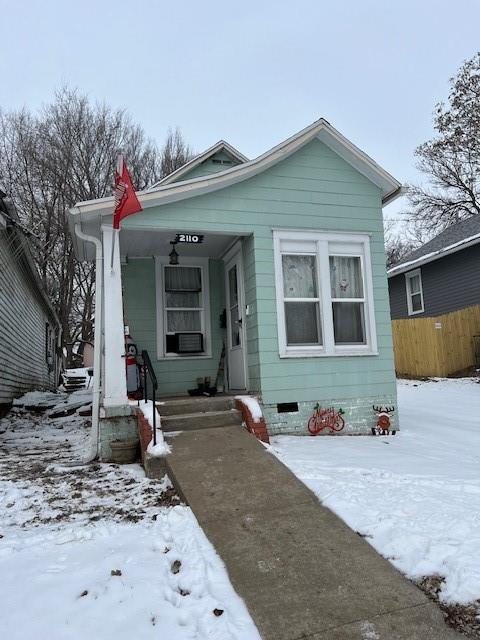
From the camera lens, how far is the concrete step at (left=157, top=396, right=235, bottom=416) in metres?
5.97

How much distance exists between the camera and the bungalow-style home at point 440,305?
Result: 1441 cm

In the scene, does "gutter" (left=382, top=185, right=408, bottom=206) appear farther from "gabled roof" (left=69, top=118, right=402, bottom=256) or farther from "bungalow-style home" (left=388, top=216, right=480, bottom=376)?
"bungalow-style home" (left=388, top=216, right=480, bottom=376)

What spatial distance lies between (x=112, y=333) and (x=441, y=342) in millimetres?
11311

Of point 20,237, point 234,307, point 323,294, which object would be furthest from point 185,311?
point 20,237

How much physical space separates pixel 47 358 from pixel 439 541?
684 inches

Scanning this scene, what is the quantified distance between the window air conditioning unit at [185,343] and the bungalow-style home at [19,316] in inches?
136

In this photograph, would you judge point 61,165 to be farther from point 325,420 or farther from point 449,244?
point 325,420

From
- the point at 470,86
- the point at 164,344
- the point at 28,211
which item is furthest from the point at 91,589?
the point at 470,86

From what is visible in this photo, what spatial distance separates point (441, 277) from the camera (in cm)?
1742

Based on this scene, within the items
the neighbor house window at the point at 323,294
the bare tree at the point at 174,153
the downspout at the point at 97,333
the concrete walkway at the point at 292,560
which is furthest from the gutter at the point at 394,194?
the bare tree at the point at 174,153

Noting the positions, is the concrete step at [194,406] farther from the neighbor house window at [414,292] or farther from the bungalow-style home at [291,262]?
the neighbor house window at [414,292]

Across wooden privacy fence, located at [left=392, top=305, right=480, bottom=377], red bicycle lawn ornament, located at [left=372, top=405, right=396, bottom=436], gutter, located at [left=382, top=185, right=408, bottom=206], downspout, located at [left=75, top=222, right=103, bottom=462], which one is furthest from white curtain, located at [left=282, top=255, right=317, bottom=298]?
wooden privacy fence, located at [left=392, top=305, right=480, bottom=377]

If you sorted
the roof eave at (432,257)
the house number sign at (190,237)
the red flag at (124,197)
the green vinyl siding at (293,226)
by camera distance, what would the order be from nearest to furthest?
the red flag at (124,197)
the green vinyl siding at (293,226)
the house number sign at (190,237)
the roof eave at (432,257)

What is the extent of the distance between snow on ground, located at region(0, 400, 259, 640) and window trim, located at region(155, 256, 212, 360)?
3154mm
